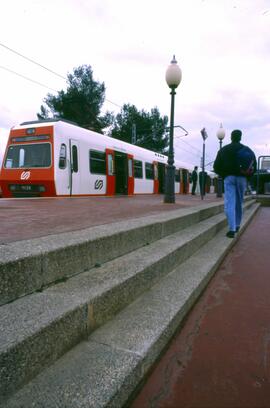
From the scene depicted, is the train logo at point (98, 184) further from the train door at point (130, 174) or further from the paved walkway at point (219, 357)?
the paved walkway at point (219, 357)

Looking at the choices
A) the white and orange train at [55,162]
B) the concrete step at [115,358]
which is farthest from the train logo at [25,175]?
the concrete step at [115,358]

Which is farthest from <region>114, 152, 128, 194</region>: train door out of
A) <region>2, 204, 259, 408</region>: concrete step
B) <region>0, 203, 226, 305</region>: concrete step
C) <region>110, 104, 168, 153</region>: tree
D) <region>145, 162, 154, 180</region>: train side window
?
<region>110, 104, 168, 153</region>: tree

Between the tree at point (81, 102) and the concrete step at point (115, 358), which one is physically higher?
the tree at point (81, 102)

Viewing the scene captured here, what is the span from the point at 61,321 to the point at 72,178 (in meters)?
8.01

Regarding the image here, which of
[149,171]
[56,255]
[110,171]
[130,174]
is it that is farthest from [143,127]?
[56,255]

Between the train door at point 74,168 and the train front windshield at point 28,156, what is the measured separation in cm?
79

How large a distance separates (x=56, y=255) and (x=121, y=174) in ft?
35.9

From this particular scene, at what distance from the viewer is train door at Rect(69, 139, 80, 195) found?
8969 millimetres

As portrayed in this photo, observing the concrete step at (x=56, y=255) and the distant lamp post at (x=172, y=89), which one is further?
the distant lamp post at (x=172, y=89)

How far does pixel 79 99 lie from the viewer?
34.3m

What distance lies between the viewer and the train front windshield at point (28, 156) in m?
8.51

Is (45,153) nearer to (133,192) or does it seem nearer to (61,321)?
(133,192)

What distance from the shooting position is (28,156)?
8852 millimetres

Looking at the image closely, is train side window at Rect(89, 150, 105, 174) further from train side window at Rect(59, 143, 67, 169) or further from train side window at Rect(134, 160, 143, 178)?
train side window at Rect(134, 160, 143, 178)
